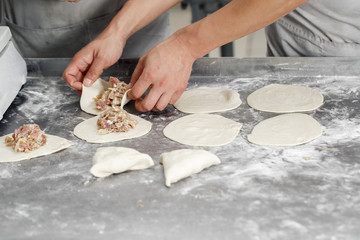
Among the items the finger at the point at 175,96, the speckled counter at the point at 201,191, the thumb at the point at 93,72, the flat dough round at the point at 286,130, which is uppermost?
the thumb at the point at 93,72

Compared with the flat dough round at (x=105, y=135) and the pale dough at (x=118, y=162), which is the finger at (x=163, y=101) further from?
the pale dough at (x=118, y=162)

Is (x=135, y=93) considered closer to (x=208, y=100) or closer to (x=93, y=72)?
(x=93, y=72)

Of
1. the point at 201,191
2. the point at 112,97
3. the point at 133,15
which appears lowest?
the point at 201,191

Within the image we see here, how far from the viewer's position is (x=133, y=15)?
227 centimetres

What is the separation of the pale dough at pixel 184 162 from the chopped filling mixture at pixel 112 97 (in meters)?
0.53

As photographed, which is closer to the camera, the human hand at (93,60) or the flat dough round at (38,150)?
the flat dough round at (38,150)

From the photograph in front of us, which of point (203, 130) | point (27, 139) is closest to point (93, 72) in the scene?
point (27, 139)

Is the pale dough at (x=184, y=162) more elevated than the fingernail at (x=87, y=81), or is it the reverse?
the fingernail at (x=87, y=81)

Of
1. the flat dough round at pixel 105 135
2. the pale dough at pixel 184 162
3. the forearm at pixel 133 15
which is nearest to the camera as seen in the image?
the pale dough at pixel 184 162

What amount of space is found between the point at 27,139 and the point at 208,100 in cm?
87

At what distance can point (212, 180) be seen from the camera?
5.24ft

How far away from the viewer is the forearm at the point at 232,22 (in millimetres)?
1787

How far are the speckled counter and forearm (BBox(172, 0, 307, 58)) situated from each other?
1.21ft

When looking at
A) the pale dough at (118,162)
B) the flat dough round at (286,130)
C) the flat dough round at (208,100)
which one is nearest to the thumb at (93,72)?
the flat dough round at (208,100)
